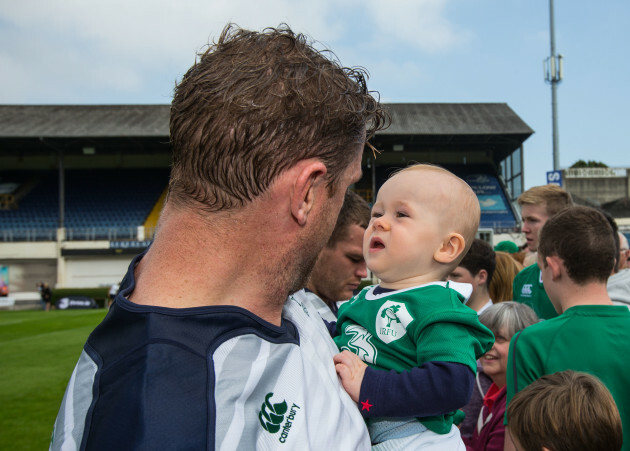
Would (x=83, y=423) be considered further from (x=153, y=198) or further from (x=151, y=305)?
(x=153, y=198)

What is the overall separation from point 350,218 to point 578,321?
1.27 meters

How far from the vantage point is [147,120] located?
96.2 feet

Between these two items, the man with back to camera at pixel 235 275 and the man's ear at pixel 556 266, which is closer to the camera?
the man with back to camera at pixel 235 275

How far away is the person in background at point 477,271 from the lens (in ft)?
13.3

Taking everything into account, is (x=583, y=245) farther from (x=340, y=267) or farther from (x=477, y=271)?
(x=477, y=271)

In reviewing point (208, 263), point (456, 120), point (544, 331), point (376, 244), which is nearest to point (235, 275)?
point (208, 263)

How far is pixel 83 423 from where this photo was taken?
0.93m

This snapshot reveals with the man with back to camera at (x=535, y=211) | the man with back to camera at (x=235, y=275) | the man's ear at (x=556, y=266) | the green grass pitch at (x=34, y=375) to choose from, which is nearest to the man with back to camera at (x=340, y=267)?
the man's ear at (x=556, y=266)

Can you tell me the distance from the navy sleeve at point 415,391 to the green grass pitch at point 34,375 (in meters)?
4.97

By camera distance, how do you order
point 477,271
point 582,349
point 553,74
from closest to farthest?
1. point 582,349
2. point 477,271
3. point 553,74

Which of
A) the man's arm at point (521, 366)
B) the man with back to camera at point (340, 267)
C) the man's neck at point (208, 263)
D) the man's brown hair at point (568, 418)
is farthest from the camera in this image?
the man with back to camera at point (340, 267)

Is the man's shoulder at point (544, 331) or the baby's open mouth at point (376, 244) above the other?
the baby's open mouth at point (376, 244)

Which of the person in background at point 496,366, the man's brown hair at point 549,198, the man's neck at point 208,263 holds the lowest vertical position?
the person in background at point 496,366

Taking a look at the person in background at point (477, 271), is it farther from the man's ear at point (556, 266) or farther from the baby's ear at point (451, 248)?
the baby's ear at point (451, 248)
